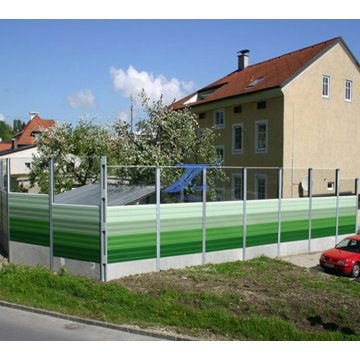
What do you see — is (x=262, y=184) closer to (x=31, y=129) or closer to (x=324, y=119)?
(x=324, y=119)

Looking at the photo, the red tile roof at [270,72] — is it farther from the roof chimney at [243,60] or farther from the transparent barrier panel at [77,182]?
the transparent barrier panel at [77,182]

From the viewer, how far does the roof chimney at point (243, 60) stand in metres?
30.9

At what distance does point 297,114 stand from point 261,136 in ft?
8.15

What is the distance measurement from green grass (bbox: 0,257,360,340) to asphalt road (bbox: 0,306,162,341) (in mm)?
384

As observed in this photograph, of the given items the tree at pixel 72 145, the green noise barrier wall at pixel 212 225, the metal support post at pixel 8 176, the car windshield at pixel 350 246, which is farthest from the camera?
the tree at pixel 72 145

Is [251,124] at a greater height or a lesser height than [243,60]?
lesser

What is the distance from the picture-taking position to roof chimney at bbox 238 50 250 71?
30.9m

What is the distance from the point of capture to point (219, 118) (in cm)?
2673

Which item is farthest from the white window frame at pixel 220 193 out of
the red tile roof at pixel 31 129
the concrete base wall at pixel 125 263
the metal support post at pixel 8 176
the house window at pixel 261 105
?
the red tile roof at pixel 31 129

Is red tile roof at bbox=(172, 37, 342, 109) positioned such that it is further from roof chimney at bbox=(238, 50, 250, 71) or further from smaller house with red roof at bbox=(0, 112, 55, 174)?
smaller house with red roof at bbox=(0, 112, 55, 174)

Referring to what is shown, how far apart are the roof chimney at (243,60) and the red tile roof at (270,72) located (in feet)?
2.67

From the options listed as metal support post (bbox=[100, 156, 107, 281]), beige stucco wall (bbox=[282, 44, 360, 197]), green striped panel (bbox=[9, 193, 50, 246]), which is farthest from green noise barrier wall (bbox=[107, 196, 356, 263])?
beige stucco wall (bbox=[282, 44, 360, 197])

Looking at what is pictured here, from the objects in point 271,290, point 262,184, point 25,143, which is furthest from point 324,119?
point 25,143
